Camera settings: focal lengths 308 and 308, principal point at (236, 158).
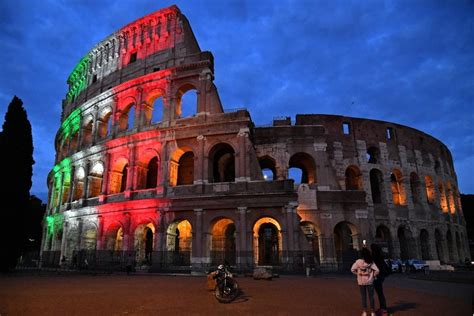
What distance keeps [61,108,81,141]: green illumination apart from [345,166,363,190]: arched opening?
24.6 m

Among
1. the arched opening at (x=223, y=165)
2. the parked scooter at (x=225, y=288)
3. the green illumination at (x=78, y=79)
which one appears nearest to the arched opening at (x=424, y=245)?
the arched opening at (x=223, y=165)

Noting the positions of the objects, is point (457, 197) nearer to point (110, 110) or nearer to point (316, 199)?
point (316, 199)

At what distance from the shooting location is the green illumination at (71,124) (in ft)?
91.0

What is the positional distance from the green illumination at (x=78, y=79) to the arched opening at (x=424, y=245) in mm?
34900

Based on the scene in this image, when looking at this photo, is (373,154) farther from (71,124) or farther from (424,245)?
A: (71,124)

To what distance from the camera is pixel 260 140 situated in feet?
77.7

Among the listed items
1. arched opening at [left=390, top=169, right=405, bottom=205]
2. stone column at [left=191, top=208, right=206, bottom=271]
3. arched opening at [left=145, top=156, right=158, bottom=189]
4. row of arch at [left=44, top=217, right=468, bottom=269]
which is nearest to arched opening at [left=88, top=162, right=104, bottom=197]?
row of arch at [left=44, top=217, right=468, bottom=269]

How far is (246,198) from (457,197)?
29481 millimetres

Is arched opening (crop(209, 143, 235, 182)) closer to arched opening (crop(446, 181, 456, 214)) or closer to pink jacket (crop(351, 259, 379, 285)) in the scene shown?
pink jacket (crop(351, 259, 379, 285))

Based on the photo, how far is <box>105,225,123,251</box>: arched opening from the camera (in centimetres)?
2166

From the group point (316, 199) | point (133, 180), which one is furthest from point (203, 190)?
point (316, 199)

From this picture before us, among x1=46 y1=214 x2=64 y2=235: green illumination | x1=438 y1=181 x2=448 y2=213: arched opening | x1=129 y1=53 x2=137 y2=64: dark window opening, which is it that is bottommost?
x1=46 y1=214 x2=64 y2=235: green illumination

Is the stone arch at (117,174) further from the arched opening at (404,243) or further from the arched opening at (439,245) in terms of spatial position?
the arched opening at (439,245)

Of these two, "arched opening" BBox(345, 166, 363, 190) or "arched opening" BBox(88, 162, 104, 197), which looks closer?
"arched opening" BBox(88, 162, 104, 197)
